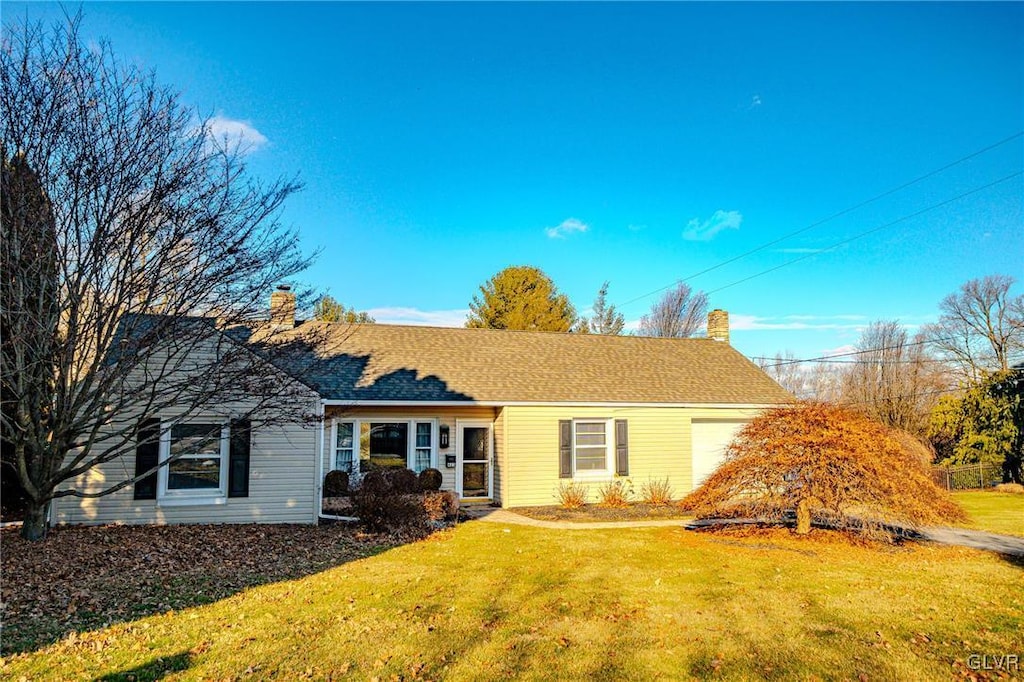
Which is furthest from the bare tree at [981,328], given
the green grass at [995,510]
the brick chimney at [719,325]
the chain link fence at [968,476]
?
the brick chimney at [719,325]

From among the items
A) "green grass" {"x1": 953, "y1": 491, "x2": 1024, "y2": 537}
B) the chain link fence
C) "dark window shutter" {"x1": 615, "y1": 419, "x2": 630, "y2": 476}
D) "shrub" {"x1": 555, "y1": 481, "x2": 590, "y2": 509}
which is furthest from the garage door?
the chain link fence

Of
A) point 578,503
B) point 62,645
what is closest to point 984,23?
point 578,503

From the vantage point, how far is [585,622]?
6.13 meters

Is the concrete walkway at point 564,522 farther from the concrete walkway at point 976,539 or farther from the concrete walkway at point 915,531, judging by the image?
the concrete walkway at point 976,539

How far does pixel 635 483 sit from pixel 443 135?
12014 millimetres

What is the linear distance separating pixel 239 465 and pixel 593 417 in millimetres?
9119

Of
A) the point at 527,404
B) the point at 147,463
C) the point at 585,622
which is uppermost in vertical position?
the point at 527,404

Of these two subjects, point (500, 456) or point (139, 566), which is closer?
point (139, 566)

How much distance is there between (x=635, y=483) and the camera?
16344 mm

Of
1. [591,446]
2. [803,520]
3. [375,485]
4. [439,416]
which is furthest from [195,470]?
[803,520]

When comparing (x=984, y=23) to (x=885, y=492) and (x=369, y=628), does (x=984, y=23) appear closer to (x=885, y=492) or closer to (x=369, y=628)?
(x=885, y=492)

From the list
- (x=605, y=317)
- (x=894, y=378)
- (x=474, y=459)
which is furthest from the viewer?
(x=605, y=317)

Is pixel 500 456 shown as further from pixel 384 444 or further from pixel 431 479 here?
pixel 384 444

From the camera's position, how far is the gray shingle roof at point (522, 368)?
1567 cm
